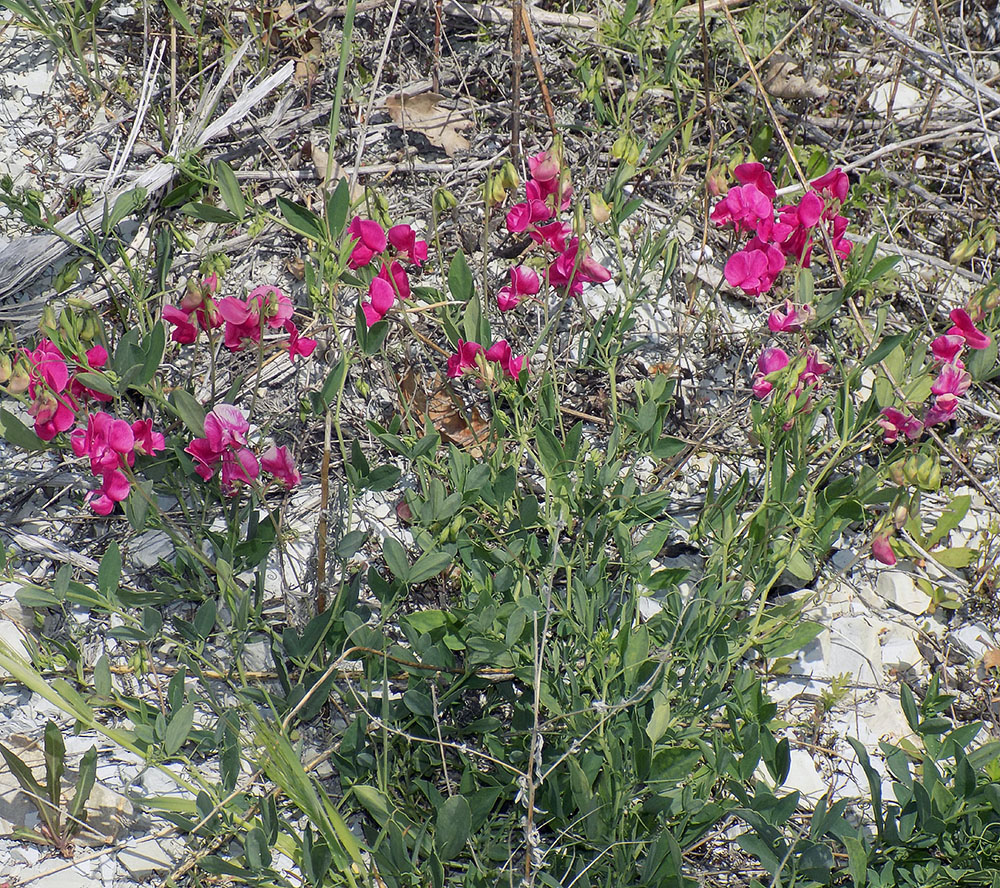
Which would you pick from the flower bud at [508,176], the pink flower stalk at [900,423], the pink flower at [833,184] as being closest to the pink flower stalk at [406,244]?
the flower bud at [508,176]

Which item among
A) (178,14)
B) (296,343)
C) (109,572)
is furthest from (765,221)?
(178,14)

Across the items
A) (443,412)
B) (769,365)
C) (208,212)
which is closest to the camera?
(208,212)

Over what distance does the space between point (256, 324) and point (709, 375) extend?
1076 mm

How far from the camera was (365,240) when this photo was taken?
5.35ft

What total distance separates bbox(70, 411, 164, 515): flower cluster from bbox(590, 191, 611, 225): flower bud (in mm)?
903

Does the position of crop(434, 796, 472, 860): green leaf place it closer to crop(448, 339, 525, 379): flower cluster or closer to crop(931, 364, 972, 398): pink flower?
crop(448, 339, 525, 379): flower cluster

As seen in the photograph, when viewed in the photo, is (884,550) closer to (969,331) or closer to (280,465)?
(969,331)

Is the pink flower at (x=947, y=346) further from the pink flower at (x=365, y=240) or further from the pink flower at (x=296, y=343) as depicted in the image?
the pink flower at (x=296, y=343)

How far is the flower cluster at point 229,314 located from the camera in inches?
63.9

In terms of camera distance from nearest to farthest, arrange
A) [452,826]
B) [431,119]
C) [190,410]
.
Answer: [452,826] < [190,410] < [431,119]

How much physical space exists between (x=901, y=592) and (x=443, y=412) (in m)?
1.07

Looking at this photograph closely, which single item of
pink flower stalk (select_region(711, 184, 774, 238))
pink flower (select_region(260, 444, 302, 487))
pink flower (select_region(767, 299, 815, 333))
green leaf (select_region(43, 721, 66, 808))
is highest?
pink flower stalk (select_region(711, 184, 774, 238))

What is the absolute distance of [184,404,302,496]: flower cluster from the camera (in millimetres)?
1616

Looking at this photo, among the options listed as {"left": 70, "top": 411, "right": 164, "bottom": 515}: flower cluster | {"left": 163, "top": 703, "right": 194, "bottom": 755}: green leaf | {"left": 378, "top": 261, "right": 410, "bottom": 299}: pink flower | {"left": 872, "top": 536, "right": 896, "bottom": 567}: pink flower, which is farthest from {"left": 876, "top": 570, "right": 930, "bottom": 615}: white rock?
{"left": 70, "top": 411, "right": 164, "bottom": 515}: flower cluster
